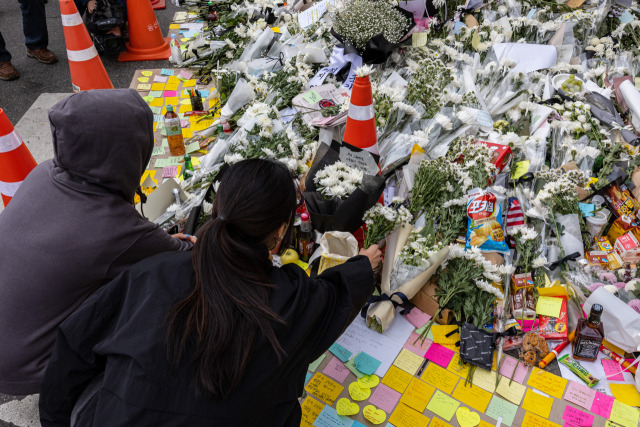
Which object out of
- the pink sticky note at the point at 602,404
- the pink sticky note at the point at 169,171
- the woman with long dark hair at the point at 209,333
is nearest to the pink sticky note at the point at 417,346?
the pink sticky note at the point at 602,404

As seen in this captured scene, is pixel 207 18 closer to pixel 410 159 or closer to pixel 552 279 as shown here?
pixel 410 159

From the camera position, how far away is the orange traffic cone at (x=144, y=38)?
188 inches

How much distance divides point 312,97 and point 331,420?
6.83ft

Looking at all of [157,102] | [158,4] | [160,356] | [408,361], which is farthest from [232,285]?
[158,4]

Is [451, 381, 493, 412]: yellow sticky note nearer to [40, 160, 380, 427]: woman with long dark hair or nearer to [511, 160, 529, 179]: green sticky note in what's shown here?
[40, 160, 380, 427]: woman with long dark hair

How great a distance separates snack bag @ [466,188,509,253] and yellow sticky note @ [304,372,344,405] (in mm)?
942

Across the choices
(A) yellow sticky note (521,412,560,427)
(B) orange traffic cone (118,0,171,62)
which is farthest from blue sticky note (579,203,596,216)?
(B) orange traffic cone (118,0,171,62)

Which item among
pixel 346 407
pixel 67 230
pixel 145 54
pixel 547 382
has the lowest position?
pixel 145 54

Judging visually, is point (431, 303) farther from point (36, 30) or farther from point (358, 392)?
point (36, 30)

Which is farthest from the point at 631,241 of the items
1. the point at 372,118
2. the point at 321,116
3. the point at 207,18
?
the point at 207,18

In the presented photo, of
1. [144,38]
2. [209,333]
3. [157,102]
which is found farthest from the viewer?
[144,38]

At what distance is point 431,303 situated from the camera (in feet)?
7.73

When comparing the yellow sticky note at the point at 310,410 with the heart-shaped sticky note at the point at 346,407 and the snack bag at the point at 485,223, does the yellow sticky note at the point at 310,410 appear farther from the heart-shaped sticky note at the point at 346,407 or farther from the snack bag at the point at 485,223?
the snack bag at the point at 485,223

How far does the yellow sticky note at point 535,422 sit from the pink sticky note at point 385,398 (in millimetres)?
517
